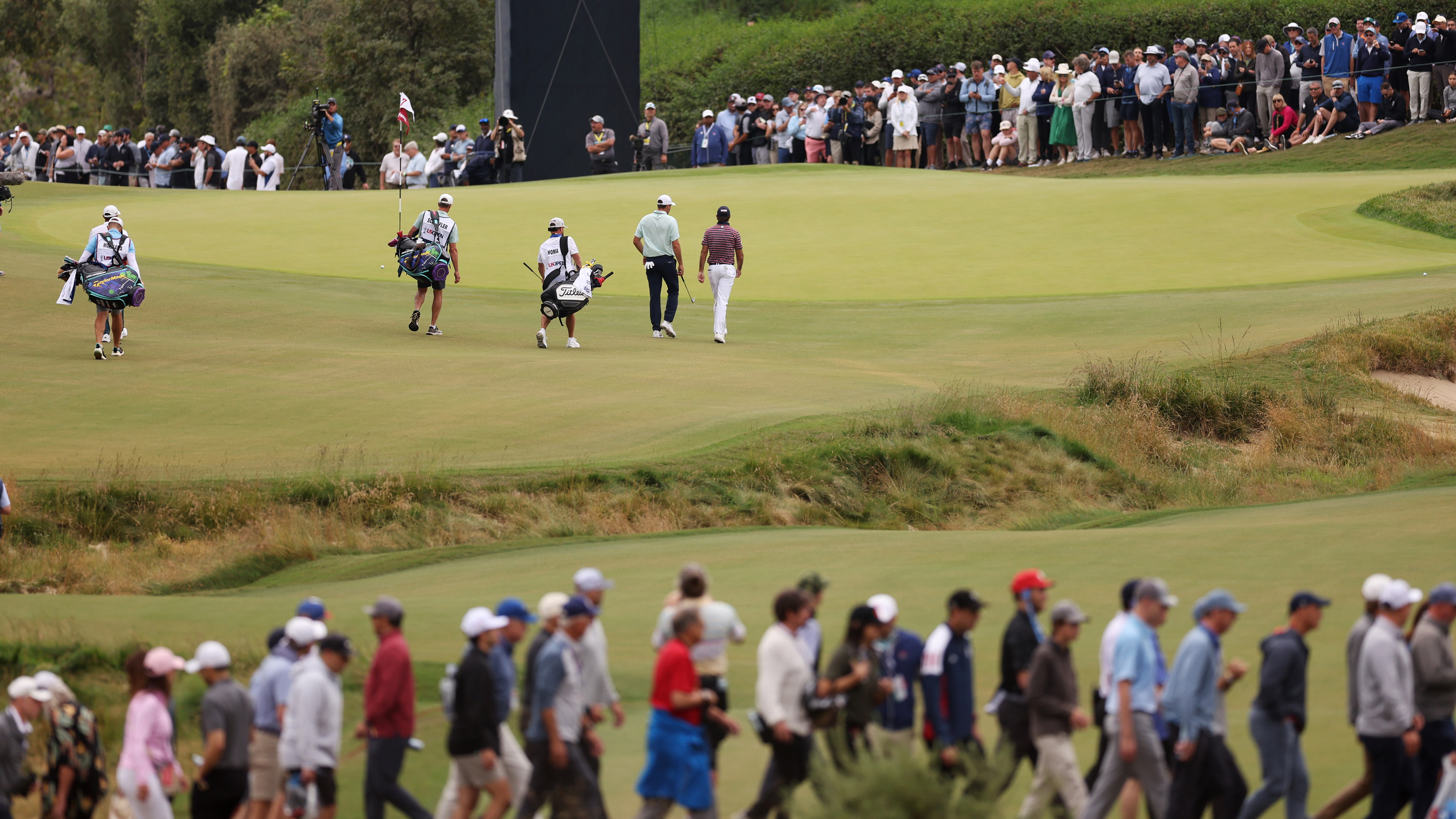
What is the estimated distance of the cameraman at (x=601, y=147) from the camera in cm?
4809

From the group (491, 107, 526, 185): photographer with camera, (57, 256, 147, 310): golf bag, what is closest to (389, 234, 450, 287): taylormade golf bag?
(57, 256, 147, 310): golf bag

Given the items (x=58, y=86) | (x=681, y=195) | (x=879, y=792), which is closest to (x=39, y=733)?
(x=879, y=792)

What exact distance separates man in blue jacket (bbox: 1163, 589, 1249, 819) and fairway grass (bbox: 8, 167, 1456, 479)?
34.6 ft

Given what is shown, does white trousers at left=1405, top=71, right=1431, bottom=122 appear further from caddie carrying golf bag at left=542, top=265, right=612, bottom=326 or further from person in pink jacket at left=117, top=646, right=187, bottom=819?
person in pink jacket at left=117, top=646, right=187, bottom=819

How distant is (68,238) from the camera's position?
124 feet

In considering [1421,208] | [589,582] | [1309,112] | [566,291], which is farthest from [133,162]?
[589,582]

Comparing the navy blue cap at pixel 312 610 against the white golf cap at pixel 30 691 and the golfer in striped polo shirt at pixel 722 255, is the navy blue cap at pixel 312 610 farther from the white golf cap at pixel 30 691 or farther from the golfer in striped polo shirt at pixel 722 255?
the golfer in striped polo shirt at pixel 722 255

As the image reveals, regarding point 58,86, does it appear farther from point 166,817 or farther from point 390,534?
point 166,817

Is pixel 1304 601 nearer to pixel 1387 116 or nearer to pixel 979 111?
pixel 1387 116

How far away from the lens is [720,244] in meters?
25.0

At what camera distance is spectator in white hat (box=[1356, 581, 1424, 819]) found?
9344 millimetres

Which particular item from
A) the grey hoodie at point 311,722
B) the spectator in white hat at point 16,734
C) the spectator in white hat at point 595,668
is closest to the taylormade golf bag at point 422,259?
the spectator in white hat at point 16,734

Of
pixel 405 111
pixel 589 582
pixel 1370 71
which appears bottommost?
pixel 589 582

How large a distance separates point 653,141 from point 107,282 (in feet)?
Result: 94.1
